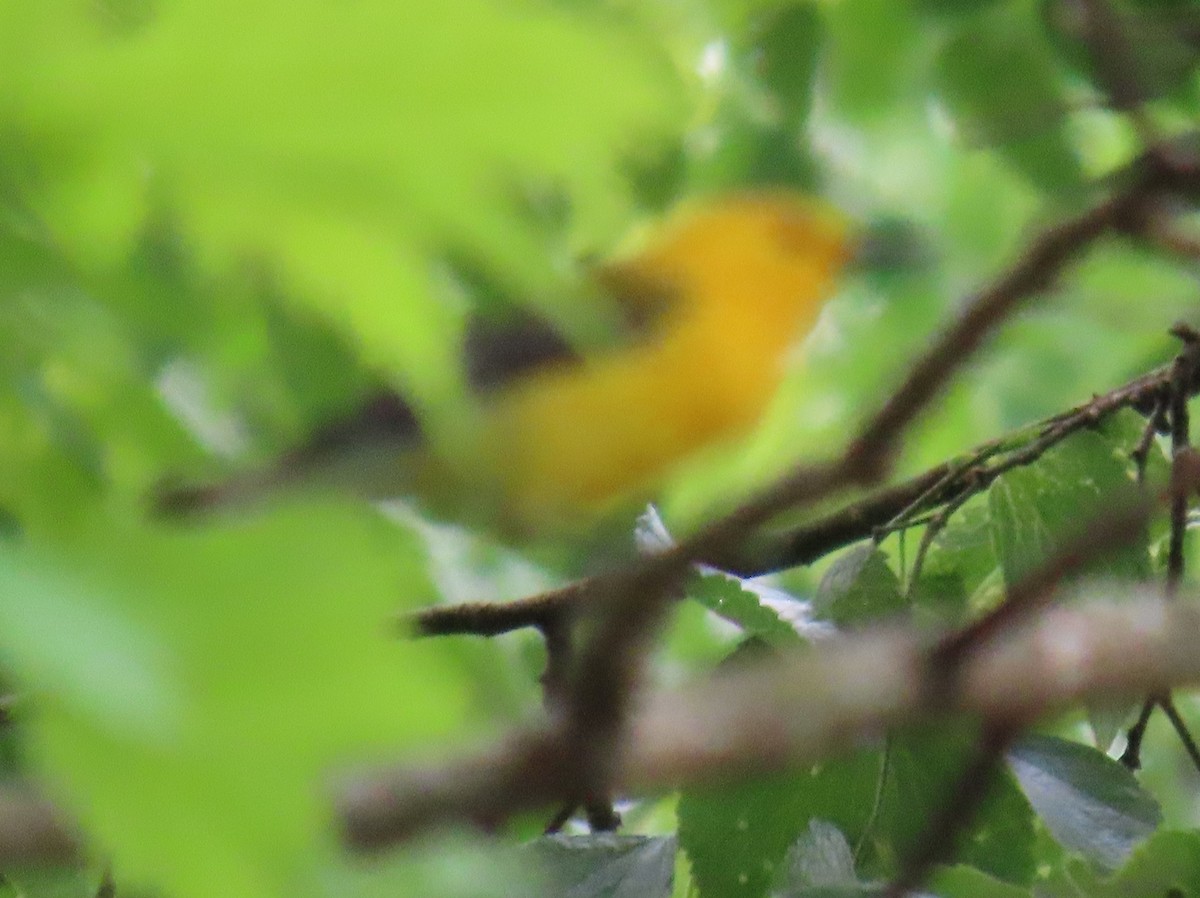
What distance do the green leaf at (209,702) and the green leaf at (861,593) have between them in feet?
4.38

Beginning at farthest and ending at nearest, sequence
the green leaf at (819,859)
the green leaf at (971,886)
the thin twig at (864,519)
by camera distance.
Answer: the thin twig at (864,519)
the green leaf at (819,859)
the green leaf at (971,886)

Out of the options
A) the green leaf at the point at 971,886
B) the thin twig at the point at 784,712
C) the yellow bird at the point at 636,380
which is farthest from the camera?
the yellow bird at the point at 636,380

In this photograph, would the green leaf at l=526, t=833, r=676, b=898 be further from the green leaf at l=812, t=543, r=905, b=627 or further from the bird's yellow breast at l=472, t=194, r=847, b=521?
A: the bird's yellow breast at l=472, t=194, r=847, b=521

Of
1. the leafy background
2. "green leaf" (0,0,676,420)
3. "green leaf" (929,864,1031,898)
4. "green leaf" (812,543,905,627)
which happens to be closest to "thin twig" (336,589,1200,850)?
the leafy background

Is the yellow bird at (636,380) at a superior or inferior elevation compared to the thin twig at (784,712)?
superior

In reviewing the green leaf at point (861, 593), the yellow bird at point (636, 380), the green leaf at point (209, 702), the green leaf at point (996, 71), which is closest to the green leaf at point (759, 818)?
the green leaf at point (861, 593)

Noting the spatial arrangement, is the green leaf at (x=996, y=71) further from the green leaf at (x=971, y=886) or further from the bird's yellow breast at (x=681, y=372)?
the green leaf at (x=971, y=886)

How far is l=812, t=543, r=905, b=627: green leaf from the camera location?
184cm

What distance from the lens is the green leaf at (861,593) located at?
1842mm

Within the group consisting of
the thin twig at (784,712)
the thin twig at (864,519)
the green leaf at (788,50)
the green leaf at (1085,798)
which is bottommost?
the thin twig at (784,712)

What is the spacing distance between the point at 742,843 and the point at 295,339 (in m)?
0.93

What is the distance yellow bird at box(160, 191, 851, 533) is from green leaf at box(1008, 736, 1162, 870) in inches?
29.4

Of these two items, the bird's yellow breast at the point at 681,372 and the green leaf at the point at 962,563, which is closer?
the green leaf at the point at 962,563

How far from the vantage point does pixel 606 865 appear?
177cm
